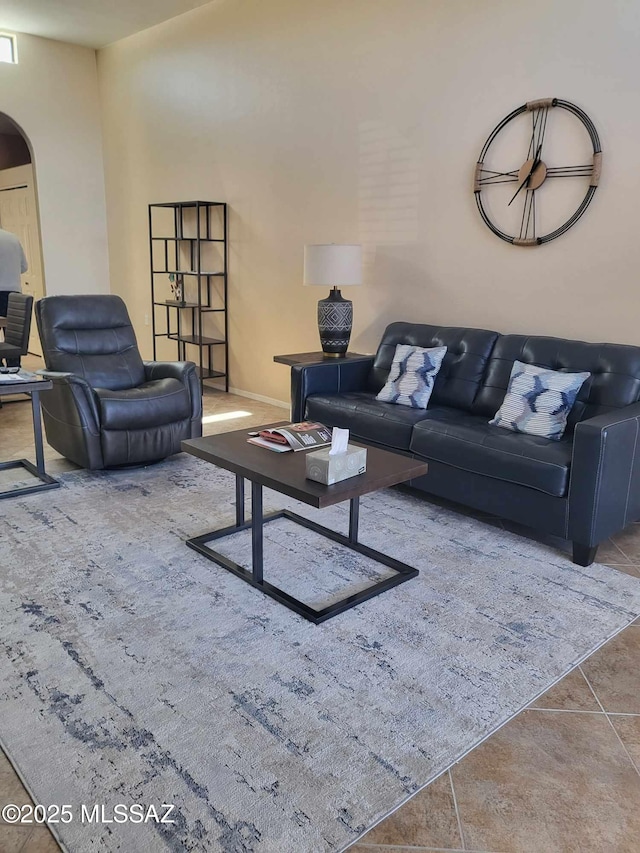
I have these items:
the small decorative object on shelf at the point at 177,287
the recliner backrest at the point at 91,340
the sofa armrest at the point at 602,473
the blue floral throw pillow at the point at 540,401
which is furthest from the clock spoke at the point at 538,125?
the small decorative object on shelf at the point at 177,287

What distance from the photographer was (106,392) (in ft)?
12.5

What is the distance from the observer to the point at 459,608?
2.44 meters

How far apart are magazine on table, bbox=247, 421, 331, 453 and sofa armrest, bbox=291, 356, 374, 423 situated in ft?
3.81

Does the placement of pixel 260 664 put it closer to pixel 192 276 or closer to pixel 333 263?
pixel 333 263

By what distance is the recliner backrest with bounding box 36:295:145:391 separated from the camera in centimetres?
404

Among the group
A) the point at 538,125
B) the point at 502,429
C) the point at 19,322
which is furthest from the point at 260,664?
the point at 19,322

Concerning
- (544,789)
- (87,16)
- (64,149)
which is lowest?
(544,789)

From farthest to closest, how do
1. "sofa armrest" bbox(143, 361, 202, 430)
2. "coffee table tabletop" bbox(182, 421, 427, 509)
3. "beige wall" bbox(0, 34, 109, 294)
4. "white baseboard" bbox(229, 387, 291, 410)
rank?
"beige wall" bbox(0, 34, 109, 294), "white baseboard" bbox(229, 387, 291, 410), "sofa armrest" bbox(143, 361, 202, 430), "coffee table tabletop" bbox(182, 421, 427, 509)

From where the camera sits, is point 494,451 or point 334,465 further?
point 494,451

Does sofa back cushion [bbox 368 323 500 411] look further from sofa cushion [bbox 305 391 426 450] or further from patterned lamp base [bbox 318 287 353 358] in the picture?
patterned lamp base [bbox 318 287 353 358]

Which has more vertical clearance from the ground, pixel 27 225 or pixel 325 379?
pixel 27 225

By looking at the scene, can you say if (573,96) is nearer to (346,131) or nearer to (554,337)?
(554,337)

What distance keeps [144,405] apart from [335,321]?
4.63 ft

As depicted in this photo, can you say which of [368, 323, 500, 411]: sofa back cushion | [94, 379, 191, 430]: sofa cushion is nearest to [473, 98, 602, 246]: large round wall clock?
[368, 323, 500, 411]: sofa back cushion
